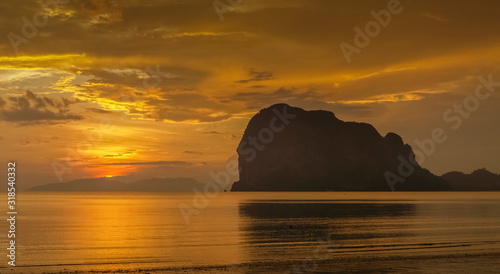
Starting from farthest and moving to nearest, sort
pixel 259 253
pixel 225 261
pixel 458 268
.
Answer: pixel 259 253, pixel 225 261, pixel 458 268

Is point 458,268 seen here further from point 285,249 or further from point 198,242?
point 198,242

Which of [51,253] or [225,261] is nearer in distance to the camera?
[225,261]

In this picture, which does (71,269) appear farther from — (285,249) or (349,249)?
(349,249)

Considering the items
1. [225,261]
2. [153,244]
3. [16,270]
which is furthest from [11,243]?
[225,261]

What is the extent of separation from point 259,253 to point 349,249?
10462 mm

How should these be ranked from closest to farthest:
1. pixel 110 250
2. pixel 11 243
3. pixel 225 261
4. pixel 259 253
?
pixel 225 261
pixel 259 253
pixel 110 250
pixel 11 243

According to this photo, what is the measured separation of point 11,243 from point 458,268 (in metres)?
51.8

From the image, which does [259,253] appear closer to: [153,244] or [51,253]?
[153,244]

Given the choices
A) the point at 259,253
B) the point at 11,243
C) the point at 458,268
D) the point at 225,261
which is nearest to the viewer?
the point at 458,268

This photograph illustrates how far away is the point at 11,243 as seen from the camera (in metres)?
66.6

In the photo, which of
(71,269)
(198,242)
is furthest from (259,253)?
(71,269)

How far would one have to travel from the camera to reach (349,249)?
6019 cm

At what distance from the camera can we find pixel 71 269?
4741 centimetres

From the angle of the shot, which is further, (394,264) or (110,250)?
(110,250)
